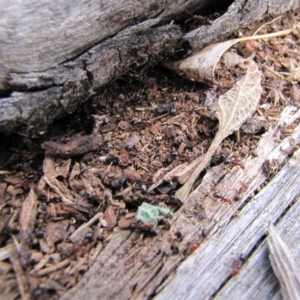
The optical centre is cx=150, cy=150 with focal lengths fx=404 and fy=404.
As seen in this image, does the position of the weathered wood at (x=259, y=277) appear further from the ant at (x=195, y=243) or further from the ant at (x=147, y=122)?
the ant at (x=147, y=122)

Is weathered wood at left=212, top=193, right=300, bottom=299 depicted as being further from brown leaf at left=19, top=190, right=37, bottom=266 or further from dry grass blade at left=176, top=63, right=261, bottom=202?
brown leaf at left=19, top=190, right=37, bottom=266

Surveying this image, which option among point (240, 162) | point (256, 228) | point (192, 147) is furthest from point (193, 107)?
point (256, 228)

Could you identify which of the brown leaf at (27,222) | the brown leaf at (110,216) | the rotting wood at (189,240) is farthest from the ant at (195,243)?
the brown leaf at (27,222)

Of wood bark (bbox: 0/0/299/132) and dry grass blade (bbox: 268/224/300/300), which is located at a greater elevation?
wood bark (bbox: 0/0/299/132)

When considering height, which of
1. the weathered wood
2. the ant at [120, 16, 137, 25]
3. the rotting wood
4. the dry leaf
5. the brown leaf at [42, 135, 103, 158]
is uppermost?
the ant at [120, 16, 137, 25]

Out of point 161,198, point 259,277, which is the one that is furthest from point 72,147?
point 259,277

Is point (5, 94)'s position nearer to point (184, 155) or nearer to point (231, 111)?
point (184, 155)

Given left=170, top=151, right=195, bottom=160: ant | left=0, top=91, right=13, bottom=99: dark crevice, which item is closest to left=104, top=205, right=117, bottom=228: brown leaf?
left=170, top=151, right=195, bottom=160: ant
